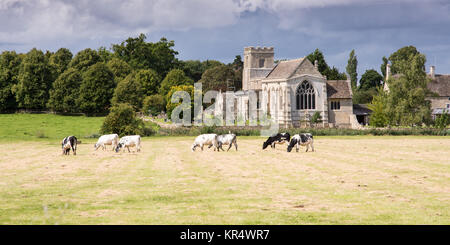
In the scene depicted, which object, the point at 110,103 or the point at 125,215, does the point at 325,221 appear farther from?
the point at 110,103

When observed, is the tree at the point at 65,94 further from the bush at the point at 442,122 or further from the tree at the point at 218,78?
the bush at the point at 442,122

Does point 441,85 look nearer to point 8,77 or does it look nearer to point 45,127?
point 45,127

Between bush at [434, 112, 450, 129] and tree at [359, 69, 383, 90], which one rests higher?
tree at [359, 69, 383, 90]

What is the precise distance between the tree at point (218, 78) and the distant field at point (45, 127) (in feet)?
115

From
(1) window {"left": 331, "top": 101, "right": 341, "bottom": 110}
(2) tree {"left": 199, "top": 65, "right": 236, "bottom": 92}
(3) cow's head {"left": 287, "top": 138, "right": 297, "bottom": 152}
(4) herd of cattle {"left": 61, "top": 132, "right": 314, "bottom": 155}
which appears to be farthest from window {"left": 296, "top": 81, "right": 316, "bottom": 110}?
(3) cow's head {"left": 287, "top": 138, "right": 297, "bottom": 152}

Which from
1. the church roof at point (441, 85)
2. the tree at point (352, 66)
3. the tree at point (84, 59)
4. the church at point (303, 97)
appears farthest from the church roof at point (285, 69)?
the tree at point (352, 66)

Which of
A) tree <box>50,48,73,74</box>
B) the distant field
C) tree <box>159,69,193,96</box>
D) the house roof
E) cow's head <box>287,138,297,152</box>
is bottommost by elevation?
cow's head <box>287,138,297,152</box>

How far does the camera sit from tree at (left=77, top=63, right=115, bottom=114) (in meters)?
101

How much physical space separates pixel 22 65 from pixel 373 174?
99.7 m

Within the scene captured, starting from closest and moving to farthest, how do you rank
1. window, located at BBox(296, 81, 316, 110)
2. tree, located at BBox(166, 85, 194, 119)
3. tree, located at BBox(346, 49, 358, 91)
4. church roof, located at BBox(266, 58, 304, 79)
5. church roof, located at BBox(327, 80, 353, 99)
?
1. church roof, located at BBox(266, 58, 304, 79)
2. window, located at BBox(296, 81, 316, 110)
3. tree, located at BBox(166, 85, 194, 119)
4. church roof, located at BBox(327, 80, 353, 99)
5. tree, located at BBox(346, 49, 358, 91)

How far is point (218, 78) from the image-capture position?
12625cm

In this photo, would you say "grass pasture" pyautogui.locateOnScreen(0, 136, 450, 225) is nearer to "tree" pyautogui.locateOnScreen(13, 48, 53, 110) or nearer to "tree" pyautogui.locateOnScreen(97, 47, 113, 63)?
"tree" pyautogui.locateOnScreen(13, 48, 53, 110)

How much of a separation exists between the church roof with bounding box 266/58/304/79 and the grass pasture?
221ft

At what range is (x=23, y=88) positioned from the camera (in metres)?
102
